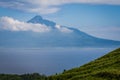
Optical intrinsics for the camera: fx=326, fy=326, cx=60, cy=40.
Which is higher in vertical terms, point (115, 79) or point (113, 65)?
point (113, 65)

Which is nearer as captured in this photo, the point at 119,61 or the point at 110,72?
the point at 110,72

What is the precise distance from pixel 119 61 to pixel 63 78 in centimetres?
865

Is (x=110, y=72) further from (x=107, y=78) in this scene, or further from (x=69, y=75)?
(x=69, y=75)

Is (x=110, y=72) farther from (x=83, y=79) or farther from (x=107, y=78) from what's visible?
(x=83, y=79)

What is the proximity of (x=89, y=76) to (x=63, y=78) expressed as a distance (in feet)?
23.7

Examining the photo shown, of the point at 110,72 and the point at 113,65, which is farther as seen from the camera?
the point at 113,65

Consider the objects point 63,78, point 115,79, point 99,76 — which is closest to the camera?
point 115,79

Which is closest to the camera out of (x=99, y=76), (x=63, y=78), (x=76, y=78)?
(x=99, y=76)

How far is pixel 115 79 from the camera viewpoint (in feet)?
124

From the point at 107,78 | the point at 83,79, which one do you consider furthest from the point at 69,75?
the point at 107,78

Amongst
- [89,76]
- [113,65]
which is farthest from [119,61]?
[89,76]

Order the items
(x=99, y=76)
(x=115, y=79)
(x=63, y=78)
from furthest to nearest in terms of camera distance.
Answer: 1. (x=63, y=78)
2. (x=99, y=76)
3. (x=115, y=79)

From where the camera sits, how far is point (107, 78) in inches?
1540

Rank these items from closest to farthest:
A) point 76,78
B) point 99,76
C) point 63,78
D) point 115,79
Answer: point 115,79 < point 99,76 < point 76,78 < point 63,78
